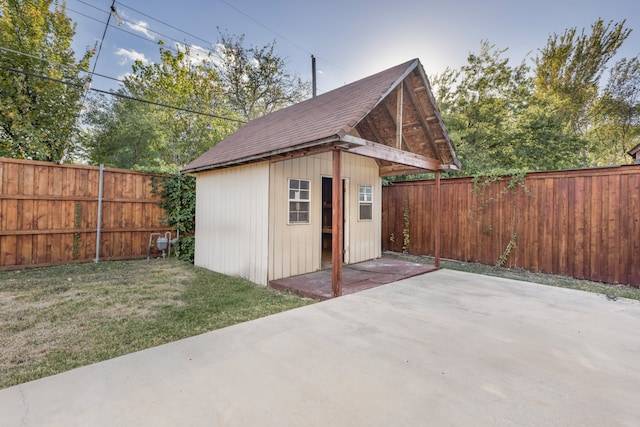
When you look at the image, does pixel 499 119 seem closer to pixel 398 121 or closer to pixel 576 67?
pixel 398 121

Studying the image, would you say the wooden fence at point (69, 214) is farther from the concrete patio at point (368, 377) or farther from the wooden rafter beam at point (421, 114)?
the wooden rafter beam at point (421, 114)

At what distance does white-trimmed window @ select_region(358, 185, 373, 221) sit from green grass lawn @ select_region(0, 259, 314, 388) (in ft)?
10.6

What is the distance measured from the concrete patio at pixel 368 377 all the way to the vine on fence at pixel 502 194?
10.1ft

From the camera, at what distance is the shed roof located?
416 cm

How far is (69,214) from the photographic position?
21.3 ft

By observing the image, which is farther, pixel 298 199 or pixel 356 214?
pixel 356 214

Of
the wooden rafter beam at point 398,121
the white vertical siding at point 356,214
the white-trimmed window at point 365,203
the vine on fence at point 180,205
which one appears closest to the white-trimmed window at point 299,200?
the white vertical siding at point 356,214

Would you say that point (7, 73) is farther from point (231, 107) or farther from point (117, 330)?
point (117, 330)

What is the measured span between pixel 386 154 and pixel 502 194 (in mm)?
3505

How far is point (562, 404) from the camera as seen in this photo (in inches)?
71.3

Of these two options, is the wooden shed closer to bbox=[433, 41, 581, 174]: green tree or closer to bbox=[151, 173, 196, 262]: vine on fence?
bbox=[151, 173, 196, 262]: vine on fence

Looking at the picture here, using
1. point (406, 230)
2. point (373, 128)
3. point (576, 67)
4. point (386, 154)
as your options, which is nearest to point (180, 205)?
point (373, 128)

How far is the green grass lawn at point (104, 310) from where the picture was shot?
99.9 inches

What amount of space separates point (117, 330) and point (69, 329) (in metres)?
0.52
